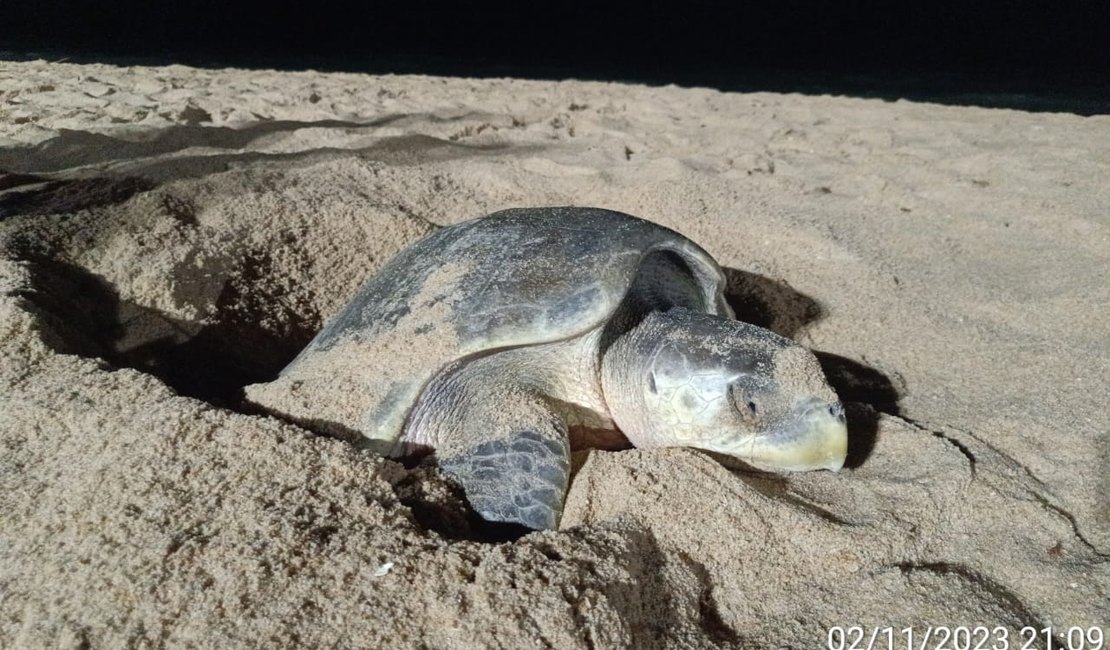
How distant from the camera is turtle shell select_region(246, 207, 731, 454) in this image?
140 cm

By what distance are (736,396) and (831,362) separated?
2.57 feet

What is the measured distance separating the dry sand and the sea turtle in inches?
4.1

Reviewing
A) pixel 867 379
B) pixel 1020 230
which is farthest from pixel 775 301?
pixel 1020 230

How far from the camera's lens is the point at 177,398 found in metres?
1.15

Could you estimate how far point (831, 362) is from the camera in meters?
1.88

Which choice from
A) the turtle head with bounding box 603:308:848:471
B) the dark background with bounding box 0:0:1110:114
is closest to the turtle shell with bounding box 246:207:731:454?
the turtle head with bounding box 603:308:848:471

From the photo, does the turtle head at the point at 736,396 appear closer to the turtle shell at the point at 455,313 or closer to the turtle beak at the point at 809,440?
the turtle beak at the point at 809,440

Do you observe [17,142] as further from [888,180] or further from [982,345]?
[888,180]

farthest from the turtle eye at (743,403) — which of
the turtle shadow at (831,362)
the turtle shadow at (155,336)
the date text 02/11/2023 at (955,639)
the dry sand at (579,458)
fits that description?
the turtle shadow at (155,336)

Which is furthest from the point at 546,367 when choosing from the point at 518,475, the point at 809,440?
the point at 809,440

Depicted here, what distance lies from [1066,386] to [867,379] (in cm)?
45

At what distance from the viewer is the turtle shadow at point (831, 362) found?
4.66 feet

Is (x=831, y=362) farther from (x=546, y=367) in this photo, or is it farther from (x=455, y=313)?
(x=455, y=313)

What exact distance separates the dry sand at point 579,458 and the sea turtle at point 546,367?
11cm
